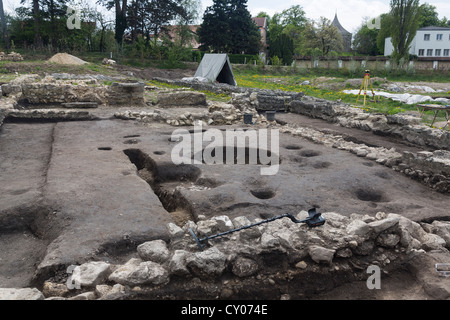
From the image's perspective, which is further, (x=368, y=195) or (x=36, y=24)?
(x=36, y=24)

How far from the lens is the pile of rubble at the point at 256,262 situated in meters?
3.03

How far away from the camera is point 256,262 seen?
3332mm

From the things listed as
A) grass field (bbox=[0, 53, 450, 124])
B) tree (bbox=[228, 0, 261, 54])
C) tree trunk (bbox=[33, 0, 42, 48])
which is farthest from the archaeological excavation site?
Result: tree (bbox=[228, 0, 261, 54])

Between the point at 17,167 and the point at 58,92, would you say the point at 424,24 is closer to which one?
the point at 58,92

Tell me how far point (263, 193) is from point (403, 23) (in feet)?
118

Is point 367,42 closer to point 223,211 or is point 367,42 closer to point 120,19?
point 120,19

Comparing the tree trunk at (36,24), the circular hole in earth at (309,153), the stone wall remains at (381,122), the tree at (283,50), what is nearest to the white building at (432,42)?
the tree at (283,50)

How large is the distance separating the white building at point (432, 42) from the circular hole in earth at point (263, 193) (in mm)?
52865

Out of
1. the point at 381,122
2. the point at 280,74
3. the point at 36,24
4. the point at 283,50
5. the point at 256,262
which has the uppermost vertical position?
the point at 36,24

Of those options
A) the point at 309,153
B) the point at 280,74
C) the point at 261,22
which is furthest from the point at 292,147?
the point at 261,22

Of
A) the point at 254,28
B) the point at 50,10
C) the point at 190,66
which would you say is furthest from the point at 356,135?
the point at 254,28

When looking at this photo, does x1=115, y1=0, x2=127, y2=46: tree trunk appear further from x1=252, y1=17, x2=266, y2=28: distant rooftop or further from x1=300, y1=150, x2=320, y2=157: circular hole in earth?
x1=300, y1=150, x2=320, y2=157: circular hole in earth

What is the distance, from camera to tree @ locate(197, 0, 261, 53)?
4231cm

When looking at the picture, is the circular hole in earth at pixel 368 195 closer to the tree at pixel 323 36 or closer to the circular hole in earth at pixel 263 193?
the circular hole in earth at pixel 263 193
